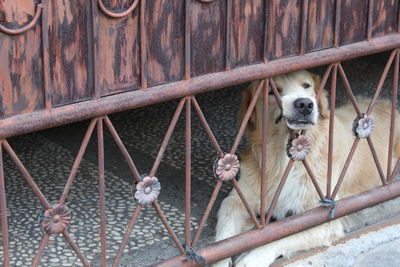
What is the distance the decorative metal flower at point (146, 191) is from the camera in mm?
3621

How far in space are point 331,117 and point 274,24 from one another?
69cm

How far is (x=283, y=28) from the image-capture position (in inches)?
151

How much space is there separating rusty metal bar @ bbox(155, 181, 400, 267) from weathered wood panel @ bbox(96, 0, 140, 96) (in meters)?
0.91

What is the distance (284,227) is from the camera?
4.26 m

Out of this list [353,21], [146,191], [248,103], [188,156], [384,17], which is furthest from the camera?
[248,103]

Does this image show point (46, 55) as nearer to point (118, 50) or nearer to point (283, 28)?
point (118, 50)

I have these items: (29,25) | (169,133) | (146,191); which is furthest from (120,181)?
(29,25)

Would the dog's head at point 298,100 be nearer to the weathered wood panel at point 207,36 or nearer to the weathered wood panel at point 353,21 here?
the weathered wood panel at point 353,21

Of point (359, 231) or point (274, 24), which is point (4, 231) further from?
point (359, 231)

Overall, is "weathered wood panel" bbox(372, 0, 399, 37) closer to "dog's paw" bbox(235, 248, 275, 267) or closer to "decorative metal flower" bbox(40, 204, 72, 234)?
"dog's paw" bbox(235, 248, 275, 267)

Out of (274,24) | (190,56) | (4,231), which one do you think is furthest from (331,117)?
(4,231)

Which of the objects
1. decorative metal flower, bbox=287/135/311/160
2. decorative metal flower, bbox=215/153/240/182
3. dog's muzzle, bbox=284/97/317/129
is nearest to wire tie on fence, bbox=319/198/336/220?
decorative metal flower, bbox=287/135/311/160

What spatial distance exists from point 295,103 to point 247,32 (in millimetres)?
615

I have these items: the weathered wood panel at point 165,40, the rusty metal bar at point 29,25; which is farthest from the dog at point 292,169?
the rusty metal bar at point 29,25
